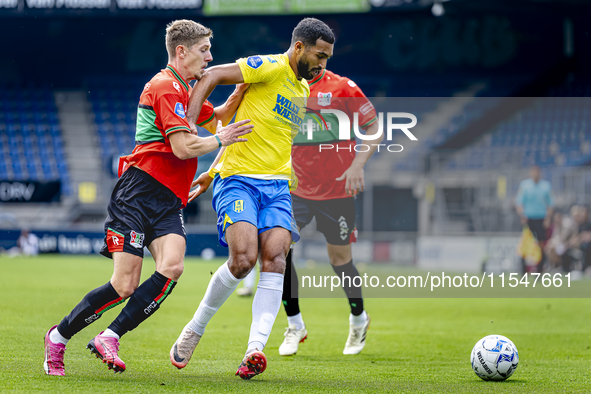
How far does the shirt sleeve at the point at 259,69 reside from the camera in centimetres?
398

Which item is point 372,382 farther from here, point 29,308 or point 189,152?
point 29,308

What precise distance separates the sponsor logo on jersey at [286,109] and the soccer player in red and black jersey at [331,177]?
1111 millimetres

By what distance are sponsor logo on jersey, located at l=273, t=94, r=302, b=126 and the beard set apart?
0.20m

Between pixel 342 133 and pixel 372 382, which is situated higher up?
pixel 342 133

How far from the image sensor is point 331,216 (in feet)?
18.1

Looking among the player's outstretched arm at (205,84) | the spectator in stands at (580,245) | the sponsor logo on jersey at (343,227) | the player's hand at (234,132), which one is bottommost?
the spectator in stands at (580,245)

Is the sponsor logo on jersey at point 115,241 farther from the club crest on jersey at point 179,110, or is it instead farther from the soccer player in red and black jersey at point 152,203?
the club crest on jersey at point 179,110

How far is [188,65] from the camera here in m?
3.95

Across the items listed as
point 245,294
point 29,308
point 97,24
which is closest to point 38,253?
point 97,24

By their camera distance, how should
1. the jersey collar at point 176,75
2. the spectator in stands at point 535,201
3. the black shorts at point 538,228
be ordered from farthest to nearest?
the black shorts at point 538,228 → the spectator in stands at point 535,201 → the jersey collar at point 176,75

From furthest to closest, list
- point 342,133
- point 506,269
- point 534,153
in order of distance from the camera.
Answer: point 534,153
point 506,269
point 342,133

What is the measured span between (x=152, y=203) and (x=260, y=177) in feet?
2.20

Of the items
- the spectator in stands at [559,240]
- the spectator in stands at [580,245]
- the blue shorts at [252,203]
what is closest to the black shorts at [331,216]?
the blue shorts at [252,203]

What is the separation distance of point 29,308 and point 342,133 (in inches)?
158
